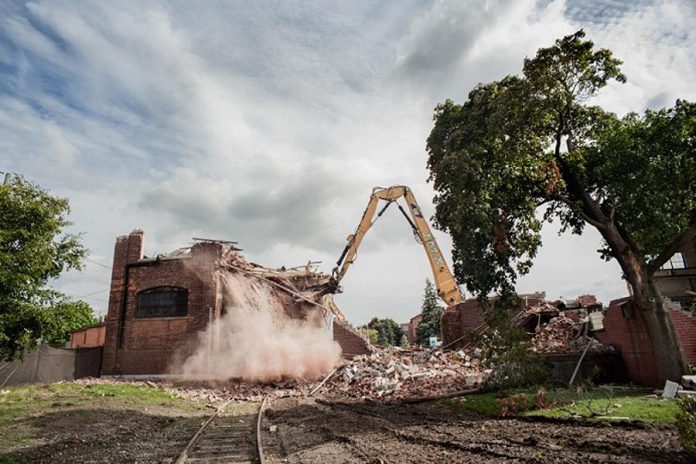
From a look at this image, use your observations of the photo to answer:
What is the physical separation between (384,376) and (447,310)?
Result: 7831 millimetres

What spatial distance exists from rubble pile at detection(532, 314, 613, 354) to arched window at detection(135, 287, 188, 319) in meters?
16.3

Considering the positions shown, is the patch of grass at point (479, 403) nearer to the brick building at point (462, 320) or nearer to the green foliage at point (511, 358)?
the green foliage at point (511, 358)

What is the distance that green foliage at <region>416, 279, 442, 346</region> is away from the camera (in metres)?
52.3

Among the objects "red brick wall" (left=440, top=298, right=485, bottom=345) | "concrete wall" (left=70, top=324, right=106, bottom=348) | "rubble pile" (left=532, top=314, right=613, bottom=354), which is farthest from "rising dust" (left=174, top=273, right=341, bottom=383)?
"concrete wall" (left=70, top=324, right=106, bottom=348)

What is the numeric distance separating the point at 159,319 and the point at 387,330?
4783 centimetres

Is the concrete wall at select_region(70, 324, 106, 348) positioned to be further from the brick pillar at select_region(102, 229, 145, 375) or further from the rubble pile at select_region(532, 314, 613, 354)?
the rubble pile at select_region(532, 314, 613, 354)

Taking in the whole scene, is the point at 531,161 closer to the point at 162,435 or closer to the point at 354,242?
the point at 162,435

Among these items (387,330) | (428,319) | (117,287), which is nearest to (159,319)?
(117,287)

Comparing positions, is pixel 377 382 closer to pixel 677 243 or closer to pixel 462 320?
pixel 462 320

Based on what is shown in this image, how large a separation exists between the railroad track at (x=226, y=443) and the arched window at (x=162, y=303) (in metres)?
10.6

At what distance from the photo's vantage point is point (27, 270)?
13.7 meters

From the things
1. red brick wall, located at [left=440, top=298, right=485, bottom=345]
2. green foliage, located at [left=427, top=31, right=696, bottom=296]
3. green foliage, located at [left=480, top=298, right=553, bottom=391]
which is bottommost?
green foliage, located at [left=480, top=298, right=553, bottom=391]

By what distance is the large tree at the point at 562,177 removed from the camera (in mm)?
11766

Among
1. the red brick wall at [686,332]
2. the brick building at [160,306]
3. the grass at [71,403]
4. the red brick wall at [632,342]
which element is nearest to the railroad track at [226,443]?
the grass at [71,403]
